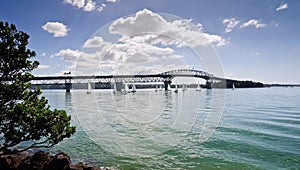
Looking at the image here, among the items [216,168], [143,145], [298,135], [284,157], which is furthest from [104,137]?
[298,135]

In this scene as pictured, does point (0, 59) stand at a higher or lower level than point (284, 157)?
higher

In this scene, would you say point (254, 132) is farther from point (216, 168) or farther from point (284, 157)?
point (216, 168)

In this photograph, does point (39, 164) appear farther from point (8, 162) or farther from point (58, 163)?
point (8, 162)

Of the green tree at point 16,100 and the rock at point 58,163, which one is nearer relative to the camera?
the green tree at point 16,100

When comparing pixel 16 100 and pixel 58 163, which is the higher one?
pixel 16 100

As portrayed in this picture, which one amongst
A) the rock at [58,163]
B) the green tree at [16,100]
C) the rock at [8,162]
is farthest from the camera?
the rock at [58,163]

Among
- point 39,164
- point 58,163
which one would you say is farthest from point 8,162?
point 58,163

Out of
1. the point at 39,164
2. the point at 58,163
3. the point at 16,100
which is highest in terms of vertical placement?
the point at 16,100

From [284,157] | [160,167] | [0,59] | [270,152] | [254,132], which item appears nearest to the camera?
[0,59]

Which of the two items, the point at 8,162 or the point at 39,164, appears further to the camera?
the point at 39,164

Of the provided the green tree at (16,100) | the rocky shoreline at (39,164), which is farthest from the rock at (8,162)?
the green tree at (16,100)

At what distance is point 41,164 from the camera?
33.2 feet

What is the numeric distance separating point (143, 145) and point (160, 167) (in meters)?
4.85

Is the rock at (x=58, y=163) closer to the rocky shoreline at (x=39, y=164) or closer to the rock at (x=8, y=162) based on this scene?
the rocky shoreline at (x=39, y=164)
